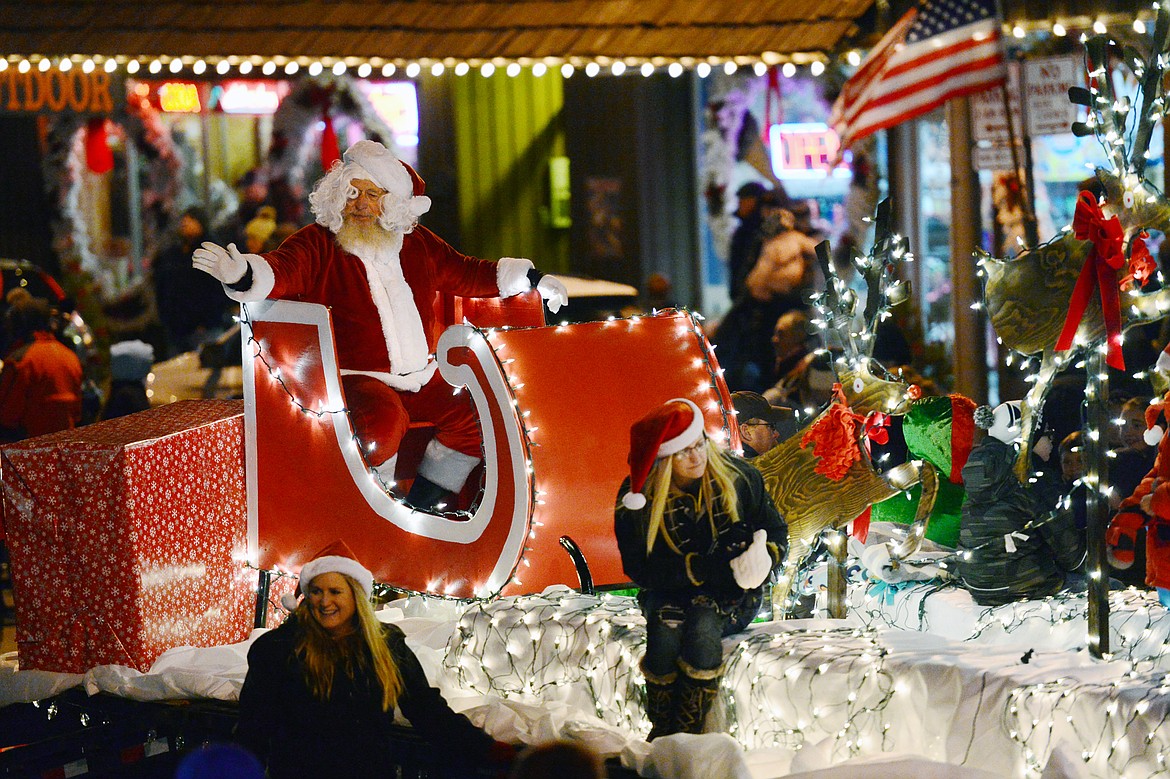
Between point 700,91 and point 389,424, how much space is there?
7.04 m

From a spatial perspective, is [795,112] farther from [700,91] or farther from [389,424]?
[389,424]

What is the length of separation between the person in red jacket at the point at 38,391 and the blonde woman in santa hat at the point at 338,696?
456 centimetres

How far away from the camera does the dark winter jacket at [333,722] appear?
3.77 meters

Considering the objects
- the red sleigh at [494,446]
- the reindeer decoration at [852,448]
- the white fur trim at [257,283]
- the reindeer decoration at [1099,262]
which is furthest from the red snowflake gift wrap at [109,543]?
the reindeer decoration at [1099,262]

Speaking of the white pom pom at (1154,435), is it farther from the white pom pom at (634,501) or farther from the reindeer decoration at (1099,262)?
the white pom pom at (634,501)

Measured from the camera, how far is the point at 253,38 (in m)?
9.45

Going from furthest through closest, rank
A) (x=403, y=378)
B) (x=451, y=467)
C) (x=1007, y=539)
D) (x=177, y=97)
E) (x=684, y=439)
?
(x=177, y=97) < (x=403, y=378) < (x=451, y=467) < (x=1007, y=539) < (x=684, y=439)

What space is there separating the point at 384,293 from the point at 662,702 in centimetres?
189

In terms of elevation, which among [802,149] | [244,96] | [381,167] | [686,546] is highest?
[244,96]

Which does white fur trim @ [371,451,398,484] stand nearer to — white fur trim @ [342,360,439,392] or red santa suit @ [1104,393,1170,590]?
white fur trim @ [342,360,439,392]

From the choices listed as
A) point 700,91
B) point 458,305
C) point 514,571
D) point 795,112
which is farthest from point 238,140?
point 514,571

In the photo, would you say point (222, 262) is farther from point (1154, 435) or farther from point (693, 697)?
point (1154, 435)

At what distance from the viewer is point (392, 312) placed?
5.12 meters

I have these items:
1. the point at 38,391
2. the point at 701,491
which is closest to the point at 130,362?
the point at 38,391
